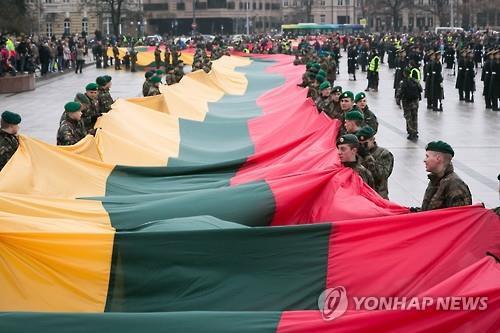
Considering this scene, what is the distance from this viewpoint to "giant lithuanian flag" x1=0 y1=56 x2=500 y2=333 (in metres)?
5.49

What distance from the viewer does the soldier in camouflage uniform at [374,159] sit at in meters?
9.30

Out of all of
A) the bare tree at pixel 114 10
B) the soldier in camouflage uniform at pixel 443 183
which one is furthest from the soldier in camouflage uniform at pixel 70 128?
the bare tree at pixel 114 10

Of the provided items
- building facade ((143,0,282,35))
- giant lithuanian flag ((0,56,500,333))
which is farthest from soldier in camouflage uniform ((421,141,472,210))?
building facade ((143,0,282,35))

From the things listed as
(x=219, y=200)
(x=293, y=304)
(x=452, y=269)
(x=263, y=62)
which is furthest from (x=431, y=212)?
(x=263, y=62)

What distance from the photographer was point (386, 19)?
110938mm

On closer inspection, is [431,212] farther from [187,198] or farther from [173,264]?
Answer: [187,198]

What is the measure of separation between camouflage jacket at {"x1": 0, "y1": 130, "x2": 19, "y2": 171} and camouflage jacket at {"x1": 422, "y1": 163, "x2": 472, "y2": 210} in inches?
193

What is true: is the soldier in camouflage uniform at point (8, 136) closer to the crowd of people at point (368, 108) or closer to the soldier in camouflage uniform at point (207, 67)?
the crowd of people at point (368, 108)

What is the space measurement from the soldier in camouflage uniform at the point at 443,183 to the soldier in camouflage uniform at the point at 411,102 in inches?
453

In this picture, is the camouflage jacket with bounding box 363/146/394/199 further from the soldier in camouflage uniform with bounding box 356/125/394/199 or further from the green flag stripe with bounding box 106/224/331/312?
the green flag stripe with bounding box 106/224/331/312

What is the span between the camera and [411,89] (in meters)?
19.5

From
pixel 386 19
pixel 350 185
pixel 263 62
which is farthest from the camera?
pixel 386 19

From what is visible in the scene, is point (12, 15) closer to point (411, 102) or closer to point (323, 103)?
point (411, 102)

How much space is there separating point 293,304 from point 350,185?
2.07 metres
